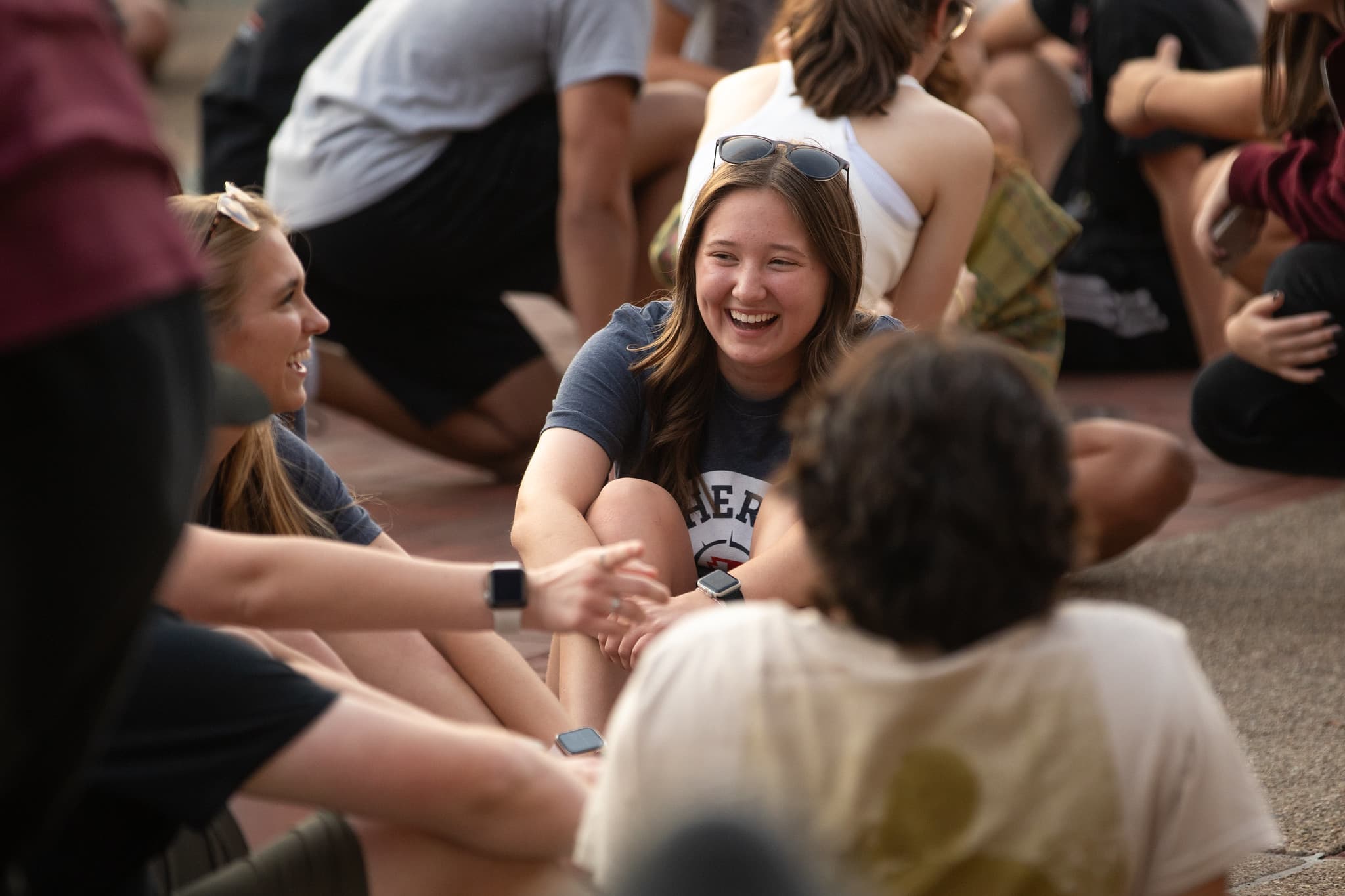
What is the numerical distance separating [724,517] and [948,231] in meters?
1.04

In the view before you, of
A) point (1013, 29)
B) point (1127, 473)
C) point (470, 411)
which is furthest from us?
point (1013, 29)

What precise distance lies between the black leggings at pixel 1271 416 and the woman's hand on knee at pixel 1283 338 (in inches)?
1.4

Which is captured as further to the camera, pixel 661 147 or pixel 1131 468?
pixel 661 147

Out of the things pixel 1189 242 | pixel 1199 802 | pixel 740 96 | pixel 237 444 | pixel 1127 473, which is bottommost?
pixel 1189 242

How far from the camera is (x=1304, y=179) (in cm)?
341

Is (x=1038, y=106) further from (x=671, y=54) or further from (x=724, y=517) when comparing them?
(x=724, y=517)

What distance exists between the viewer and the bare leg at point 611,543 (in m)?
2.47

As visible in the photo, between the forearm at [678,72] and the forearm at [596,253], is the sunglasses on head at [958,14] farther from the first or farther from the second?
the forearm at [678,72]

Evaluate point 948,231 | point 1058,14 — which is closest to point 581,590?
point 948,231

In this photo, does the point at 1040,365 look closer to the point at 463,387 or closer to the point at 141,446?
the point at 463,387

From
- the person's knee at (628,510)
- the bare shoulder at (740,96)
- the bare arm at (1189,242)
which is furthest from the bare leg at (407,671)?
the bare arm at (1189,242)

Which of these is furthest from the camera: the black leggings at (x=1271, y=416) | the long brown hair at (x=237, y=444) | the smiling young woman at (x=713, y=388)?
the black leggings at (x=1271, y=416)

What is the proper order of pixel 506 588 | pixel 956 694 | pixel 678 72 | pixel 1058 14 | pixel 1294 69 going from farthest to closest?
pixel 1058 14
pixel 678 72
pixel 1294 69
pixel 506 588
pixel 956 694

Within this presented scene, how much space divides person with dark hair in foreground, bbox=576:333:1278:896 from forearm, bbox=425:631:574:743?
1004 mm
